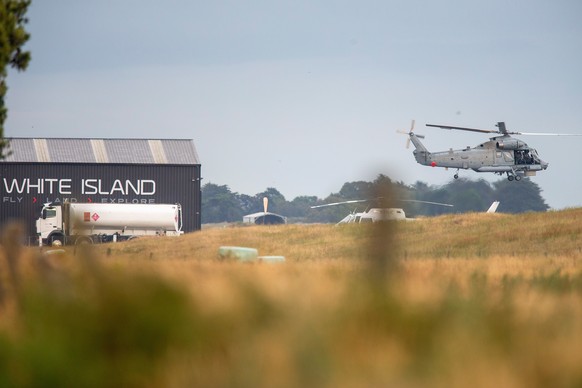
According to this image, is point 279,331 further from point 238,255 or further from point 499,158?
point 499,158

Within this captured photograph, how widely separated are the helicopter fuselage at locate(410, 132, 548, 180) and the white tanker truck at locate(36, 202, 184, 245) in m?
18.9

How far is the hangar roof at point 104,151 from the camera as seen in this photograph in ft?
278

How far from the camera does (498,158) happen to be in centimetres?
6956

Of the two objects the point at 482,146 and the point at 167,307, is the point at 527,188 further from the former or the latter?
the point at 167,307

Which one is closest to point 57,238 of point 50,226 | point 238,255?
point 50,226

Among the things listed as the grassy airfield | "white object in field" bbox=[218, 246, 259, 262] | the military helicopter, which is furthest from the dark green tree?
the military helicopter

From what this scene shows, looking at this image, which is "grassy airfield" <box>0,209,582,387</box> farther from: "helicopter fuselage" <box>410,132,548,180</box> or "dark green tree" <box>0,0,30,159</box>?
"helicopter fuselage" <box>410,132,548,180</box>

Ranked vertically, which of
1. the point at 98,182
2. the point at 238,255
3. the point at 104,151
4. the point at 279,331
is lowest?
the point at 279,331

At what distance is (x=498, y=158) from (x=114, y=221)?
25390 mm

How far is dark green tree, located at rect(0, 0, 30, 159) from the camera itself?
24156 millimetres

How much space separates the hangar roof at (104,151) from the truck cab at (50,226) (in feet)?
37.9

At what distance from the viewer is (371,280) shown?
1243 cm

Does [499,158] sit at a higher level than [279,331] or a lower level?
higher

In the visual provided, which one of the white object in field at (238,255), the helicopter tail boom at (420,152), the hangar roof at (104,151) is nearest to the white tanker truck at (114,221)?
the hangar roof at (104,151)
